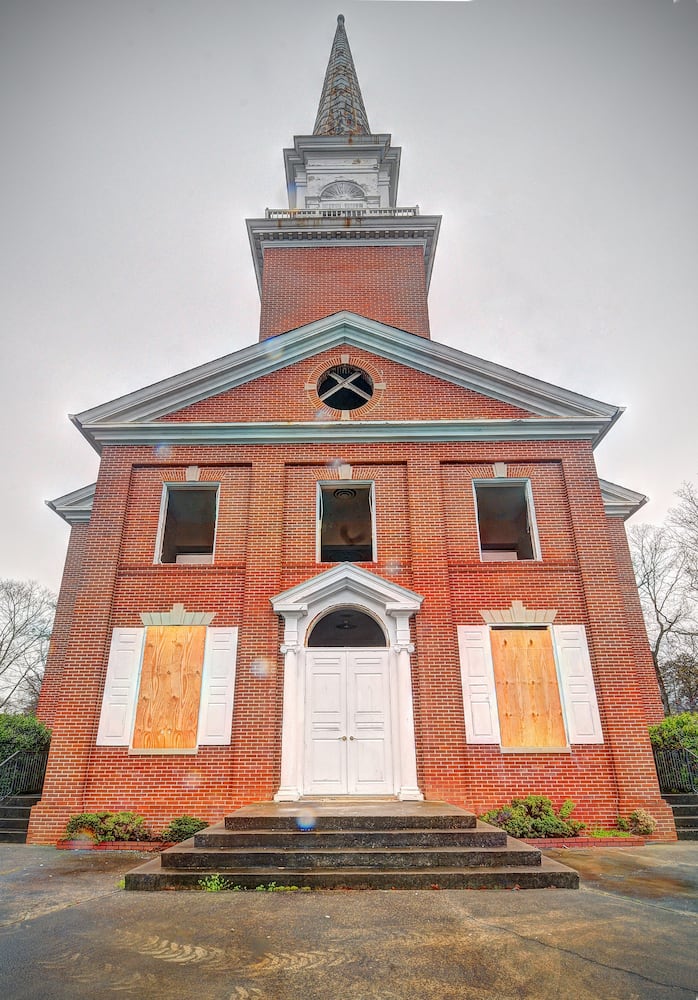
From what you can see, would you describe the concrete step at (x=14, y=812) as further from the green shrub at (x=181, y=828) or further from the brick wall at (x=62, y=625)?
the green shrub at (x=181, y=828)

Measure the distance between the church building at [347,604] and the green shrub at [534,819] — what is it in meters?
0.23

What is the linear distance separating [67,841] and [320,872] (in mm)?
5667

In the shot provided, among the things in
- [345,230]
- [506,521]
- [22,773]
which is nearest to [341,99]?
[345,230]

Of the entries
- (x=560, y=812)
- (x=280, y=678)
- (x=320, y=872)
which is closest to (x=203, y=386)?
(x=280, y=678)

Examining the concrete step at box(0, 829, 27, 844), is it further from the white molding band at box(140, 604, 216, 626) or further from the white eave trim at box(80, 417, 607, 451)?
the white eave trim at box(80, 417, 607, 451)

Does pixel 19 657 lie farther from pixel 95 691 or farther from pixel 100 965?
pixel 100 965

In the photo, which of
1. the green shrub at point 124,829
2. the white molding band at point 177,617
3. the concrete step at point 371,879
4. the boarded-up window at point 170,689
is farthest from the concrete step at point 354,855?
the white molding band at point 177,617

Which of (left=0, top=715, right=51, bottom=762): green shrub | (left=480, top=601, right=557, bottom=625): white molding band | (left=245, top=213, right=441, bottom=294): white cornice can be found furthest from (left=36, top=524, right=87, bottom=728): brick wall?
(left=245, top=213, right=441, bottom=294): white cornice

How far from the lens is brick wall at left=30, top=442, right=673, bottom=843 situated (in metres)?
10.1

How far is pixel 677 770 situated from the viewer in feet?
38.5

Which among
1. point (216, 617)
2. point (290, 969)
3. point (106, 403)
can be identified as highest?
point (106, 403)

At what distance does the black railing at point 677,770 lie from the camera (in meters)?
11.6

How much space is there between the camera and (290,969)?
386cm

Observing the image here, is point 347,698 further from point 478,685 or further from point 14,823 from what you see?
point 14,823
